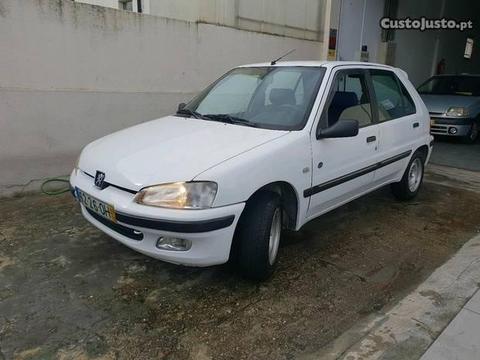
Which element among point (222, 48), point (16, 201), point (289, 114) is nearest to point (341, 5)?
point (222, 48)

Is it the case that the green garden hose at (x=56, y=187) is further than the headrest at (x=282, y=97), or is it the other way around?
the green garden hose at (x=56, y=187)

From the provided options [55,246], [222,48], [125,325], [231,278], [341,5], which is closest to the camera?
[125,325]

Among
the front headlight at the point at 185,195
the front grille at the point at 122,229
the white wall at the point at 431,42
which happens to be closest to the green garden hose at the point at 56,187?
the front grille at the point at 122,229

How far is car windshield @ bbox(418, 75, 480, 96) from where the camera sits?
9469 millimetres

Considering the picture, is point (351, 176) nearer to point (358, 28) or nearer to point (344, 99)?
point (344, 99)

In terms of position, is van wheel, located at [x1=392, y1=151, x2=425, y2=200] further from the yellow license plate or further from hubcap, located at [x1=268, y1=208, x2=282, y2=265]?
the yellow license plate

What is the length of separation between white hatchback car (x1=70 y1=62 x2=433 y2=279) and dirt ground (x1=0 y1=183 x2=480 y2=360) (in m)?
0.33

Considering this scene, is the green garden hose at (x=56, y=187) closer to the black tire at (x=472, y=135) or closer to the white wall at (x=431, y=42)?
the black tire at (x=472, y=135)

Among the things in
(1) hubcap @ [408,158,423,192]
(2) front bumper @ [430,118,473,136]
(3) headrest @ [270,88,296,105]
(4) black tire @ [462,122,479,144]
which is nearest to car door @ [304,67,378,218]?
(3) headrest @ [270,88,296,105]

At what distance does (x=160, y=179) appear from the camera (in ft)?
8.51

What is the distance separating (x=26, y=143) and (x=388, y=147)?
4098 mm

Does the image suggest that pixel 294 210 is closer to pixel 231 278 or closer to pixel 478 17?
pixel 231 278

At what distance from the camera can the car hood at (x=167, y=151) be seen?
265 cm

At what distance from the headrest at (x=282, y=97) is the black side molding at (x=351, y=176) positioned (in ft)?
2.40
